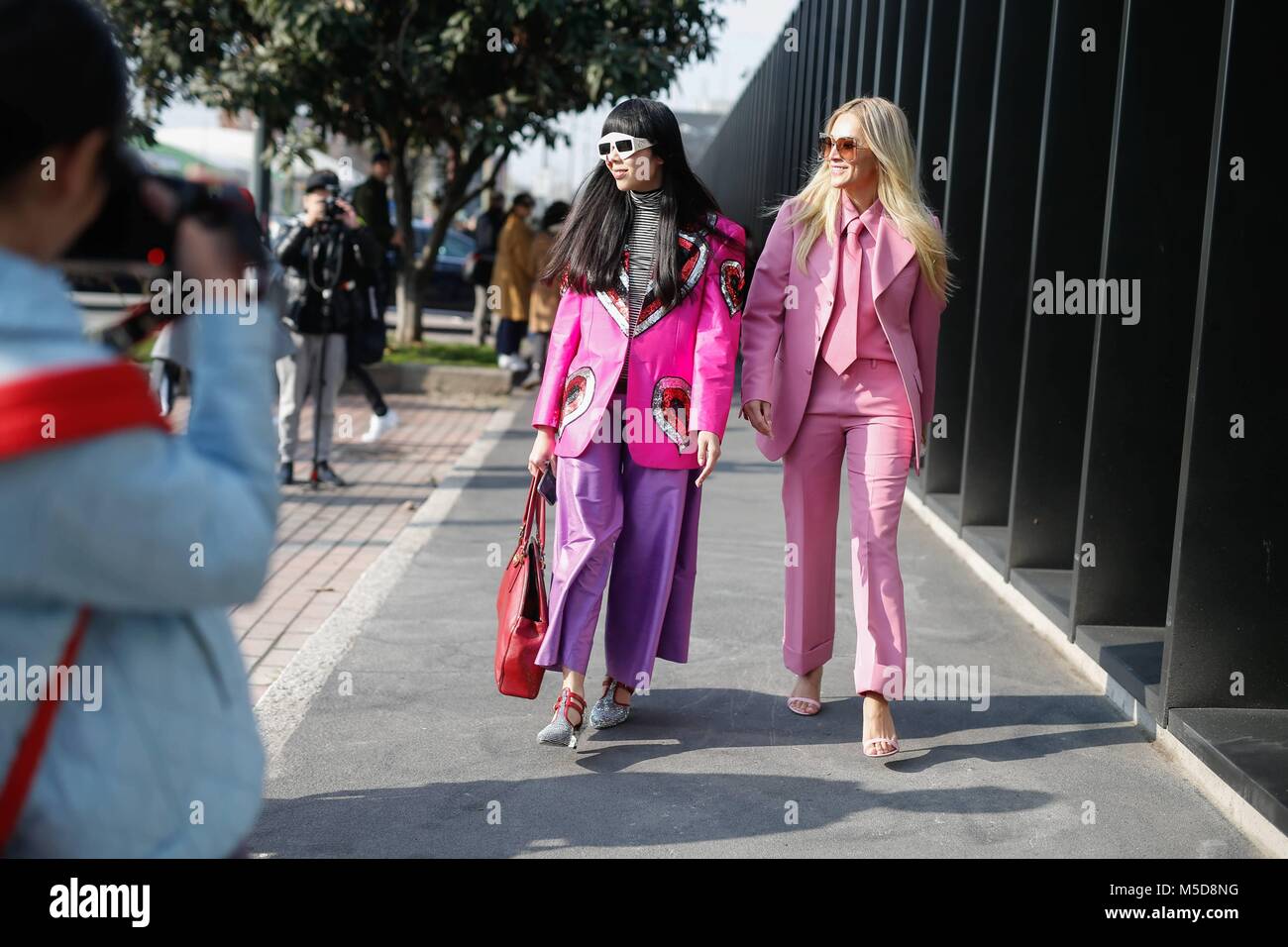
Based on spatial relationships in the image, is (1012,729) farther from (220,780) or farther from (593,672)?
(220,780)

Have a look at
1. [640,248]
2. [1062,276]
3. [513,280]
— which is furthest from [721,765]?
[513,280]

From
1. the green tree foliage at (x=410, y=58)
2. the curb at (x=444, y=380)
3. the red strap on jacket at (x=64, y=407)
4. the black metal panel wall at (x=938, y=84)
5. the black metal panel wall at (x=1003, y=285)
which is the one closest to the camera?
the red strap on jacket at (x=64, y=407)

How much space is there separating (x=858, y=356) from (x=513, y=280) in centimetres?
1102

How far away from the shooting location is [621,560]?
496cm

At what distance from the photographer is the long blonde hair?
4.84 m

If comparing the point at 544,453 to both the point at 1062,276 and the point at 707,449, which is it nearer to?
the point at 707,449

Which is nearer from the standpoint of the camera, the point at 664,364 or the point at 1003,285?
the point at 664,364

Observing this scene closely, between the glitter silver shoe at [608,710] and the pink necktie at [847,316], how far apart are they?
1.31 metres

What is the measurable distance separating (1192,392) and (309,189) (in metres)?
6.55

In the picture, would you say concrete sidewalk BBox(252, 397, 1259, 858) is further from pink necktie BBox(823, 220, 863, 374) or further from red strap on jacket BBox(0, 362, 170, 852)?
red strap on jacket BBox(0, 362, 170, 852)

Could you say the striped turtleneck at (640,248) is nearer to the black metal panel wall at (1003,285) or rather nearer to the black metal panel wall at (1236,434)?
the black metal panel wall at (1236,434)

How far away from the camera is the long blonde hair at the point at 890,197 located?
4.84 meters

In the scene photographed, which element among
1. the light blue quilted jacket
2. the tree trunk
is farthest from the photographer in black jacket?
the light blue quilted jacket

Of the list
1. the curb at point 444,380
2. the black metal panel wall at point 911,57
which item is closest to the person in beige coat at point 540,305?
the curb at point 444,380
